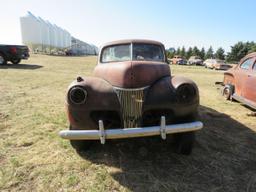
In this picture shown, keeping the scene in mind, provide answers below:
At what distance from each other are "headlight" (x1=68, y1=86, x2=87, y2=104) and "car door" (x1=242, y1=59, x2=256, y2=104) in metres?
4.79

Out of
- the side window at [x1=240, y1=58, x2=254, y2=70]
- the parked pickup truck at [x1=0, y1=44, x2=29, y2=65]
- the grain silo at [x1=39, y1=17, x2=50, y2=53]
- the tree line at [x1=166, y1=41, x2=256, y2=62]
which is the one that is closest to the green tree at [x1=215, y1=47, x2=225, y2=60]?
the tree line at [x1=166, y1=41, x2=256, y2=62]

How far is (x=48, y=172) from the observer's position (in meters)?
3.19

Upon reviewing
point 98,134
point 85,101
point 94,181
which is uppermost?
point 85,101

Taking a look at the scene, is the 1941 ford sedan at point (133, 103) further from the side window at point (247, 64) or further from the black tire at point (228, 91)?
the black tire at point (228, 91)

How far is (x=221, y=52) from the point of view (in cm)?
6619

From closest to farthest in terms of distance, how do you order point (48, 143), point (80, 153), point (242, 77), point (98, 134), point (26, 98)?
point (98, 134) < point (80, 153) < point (48, 143) < point (242, 77) < point (26, 98)

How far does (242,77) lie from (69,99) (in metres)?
5.49

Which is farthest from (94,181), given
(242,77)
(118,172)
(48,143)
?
(242,77)

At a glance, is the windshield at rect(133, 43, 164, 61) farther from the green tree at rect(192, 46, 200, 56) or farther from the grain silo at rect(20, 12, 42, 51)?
the green tree at rect(192, 46, 200, 56)

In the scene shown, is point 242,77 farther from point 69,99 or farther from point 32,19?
point 32,19

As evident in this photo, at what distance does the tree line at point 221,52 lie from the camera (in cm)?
5665

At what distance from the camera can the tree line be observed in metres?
56.6

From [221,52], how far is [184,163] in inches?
2730

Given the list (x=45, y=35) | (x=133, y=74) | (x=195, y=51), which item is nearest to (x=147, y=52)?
(x=133, y=74)
